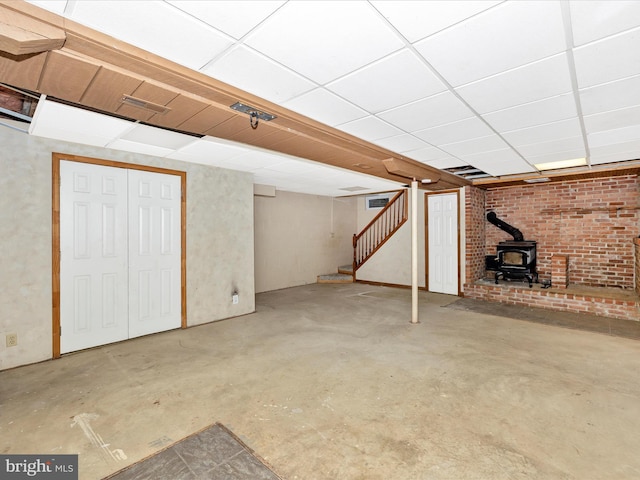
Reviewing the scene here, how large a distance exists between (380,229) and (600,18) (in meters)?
6.93

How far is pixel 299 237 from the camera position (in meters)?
7.85

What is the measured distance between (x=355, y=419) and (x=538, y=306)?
476 cm

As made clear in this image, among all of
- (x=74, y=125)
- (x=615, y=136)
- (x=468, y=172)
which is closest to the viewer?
(x=74, y=125)

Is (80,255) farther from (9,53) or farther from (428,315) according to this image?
(428,315)

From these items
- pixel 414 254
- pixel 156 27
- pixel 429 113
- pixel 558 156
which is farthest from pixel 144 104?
pixel 558 156

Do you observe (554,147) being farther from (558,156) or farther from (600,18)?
(600,18)

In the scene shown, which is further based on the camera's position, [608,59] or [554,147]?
[554,147]

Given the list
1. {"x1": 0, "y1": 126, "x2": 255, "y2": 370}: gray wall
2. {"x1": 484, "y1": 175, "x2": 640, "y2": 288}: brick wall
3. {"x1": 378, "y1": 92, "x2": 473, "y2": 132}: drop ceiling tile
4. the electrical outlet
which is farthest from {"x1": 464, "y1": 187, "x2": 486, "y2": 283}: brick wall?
the electrical outlet

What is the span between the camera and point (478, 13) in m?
1.44

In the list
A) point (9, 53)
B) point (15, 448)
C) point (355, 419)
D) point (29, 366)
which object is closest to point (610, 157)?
point (355, 419)

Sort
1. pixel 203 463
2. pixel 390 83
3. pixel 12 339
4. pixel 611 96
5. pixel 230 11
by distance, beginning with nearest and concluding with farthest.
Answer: pixel 230 11, pixel 203 463, pixel 390 83, pixel 611 96, pixel 12 339

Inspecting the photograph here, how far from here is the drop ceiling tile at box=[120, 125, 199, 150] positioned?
303 cm

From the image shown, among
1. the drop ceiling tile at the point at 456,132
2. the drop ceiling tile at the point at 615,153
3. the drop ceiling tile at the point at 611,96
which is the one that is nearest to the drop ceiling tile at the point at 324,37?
the drop ceiling tile at the point at 456,132

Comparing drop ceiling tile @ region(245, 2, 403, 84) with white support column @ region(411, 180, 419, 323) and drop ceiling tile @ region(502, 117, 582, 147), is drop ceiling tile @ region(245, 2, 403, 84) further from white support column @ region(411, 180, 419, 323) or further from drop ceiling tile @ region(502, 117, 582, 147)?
white support column @ region(411, 180, 419, 323)
